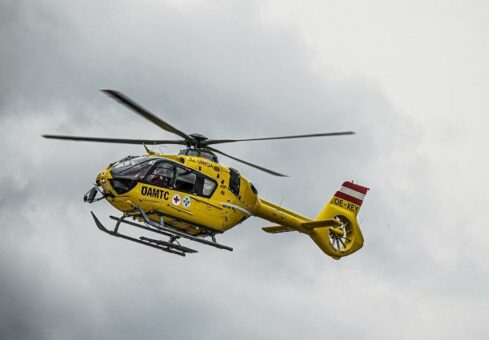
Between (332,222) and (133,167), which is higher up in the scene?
(332,222)

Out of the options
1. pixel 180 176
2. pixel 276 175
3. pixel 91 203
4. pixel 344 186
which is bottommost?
pixel 91 203

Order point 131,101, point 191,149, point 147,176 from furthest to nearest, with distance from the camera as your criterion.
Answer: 1. point 191,149
2. point 147,176
3. point 131,101

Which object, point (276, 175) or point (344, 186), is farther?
point (344, 186)

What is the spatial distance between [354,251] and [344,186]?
3.80 m

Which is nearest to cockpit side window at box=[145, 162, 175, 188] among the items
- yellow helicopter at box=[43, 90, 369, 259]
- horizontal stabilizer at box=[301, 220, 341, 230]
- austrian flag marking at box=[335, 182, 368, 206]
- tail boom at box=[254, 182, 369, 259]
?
yellow helicopter at box=[43, 90, 369, 259]

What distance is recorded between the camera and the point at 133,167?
3269cm

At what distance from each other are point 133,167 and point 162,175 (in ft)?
4.19

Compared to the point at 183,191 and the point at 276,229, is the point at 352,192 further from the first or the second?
the point at 183,191

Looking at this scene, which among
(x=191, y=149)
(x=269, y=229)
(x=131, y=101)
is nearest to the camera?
(x=131, y=101)

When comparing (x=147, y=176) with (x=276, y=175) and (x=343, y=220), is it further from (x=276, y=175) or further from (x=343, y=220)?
(x=343, y=220)

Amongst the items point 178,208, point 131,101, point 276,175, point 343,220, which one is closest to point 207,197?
point 178,208

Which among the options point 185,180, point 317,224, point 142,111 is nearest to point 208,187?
point 185,180

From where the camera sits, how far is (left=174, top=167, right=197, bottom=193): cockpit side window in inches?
1321

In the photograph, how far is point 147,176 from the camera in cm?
3275
